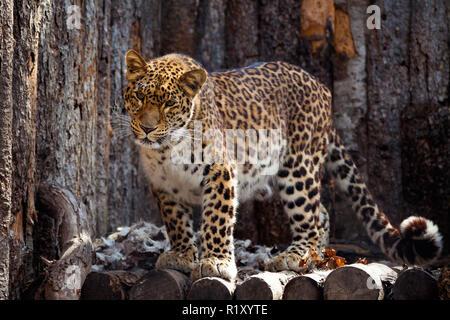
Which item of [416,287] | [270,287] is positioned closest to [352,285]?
[416,287]

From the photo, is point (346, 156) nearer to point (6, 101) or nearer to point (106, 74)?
point (106, 74)

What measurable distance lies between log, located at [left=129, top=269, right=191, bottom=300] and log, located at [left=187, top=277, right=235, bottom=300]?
0.10 meters

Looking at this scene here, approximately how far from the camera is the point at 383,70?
7.01 m

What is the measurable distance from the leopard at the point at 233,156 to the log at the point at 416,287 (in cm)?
103

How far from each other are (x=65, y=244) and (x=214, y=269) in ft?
3.89

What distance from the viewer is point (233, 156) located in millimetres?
5465

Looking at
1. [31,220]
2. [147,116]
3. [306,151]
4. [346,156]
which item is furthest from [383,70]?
[31,220]

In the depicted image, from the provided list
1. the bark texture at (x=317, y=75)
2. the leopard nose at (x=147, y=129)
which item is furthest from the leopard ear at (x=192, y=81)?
the bark texture at (x=317, y=75)

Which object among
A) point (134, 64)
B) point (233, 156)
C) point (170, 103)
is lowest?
point (233, 156)

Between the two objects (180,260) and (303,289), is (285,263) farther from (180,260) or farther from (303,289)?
(303,289)

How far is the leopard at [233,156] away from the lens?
4805 millimetres

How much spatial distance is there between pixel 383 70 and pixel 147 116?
348cm

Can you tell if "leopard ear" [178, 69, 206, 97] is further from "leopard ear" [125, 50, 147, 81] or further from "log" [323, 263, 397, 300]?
"log" [323, 263, 397, 300]

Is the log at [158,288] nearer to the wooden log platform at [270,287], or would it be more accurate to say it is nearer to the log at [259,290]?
the wooden log platform at [270,287]
